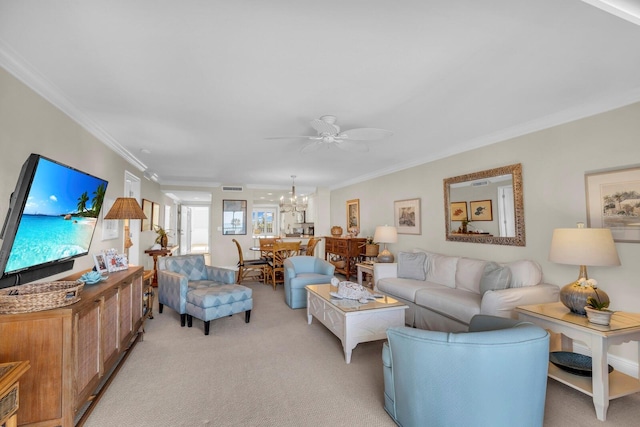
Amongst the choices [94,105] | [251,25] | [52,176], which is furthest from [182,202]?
[251,25]

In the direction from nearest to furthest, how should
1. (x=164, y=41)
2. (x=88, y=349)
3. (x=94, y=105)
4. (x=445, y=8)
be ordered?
(x=445, y=8) → (x=164, y=41) → (x=88, y=349) → (x=94, y=105)

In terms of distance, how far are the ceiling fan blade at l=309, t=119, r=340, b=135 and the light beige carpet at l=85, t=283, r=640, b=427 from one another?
86.9 inches

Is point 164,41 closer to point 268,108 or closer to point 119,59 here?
point 119,59

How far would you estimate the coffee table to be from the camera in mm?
2775

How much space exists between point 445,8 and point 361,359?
2.79 metres

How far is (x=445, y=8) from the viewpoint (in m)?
1.52

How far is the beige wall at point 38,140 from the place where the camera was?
6.35 ft

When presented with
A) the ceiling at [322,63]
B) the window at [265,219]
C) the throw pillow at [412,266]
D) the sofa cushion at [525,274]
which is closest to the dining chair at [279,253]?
the throw pillow at [412,266]

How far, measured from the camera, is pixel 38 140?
2.28m

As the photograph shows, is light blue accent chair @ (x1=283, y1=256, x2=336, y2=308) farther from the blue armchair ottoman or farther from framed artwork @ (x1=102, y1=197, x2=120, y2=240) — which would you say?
framed artwork @ (x1=102, y1=197, x2=120, y2=240)

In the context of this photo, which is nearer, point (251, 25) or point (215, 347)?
point (251, 25)

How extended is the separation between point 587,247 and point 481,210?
1558 millimetres

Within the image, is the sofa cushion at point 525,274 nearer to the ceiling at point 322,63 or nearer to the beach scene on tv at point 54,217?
the ceiling at point 322,63

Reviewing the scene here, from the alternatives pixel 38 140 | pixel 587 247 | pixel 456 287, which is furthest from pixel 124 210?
pixel 587 247
